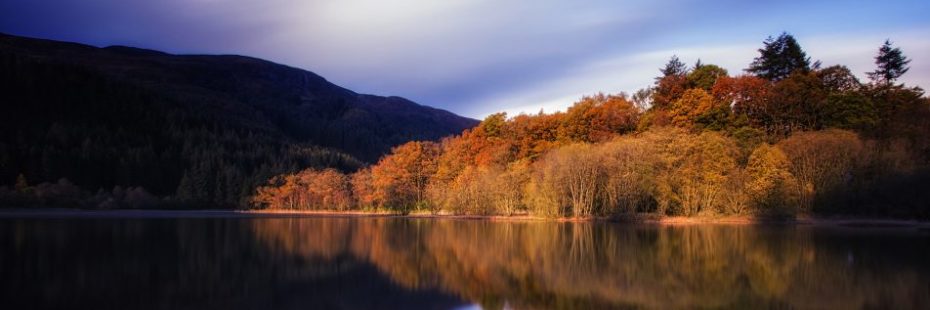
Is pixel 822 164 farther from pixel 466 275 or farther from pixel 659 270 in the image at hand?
pixel 466 275

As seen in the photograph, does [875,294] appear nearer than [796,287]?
Yes

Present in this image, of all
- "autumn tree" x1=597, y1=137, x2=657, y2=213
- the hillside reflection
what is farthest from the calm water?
"autumn tree" x1=597, y1=137, x2=657, y2=213

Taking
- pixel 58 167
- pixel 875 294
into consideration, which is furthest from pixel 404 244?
pixel 58 167

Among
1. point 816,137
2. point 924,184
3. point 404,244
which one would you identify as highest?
point 816,137

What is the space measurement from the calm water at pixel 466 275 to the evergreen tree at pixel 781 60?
55.1 metres

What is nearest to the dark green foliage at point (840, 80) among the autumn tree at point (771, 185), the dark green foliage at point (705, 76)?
the dark green foliage at point (705, 76)

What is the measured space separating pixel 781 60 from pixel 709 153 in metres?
33.3

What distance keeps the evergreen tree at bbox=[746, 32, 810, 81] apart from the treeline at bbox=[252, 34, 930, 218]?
0.14 metres

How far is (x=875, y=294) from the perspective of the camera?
14.3 m

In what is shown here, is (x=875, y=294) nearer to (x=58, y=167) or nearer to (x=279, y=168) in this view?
(x=279, y=168)

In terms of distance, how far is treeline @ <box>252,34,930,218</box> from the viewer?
5234cm

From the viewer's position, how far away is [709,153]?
2163 inches

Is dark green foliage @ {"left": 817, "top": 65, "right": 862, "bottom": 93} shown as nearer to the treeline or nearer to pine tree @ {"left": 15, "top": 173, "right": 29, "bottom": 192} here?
the treeline

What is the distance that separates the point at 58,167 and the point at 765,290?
13324 centimetres
